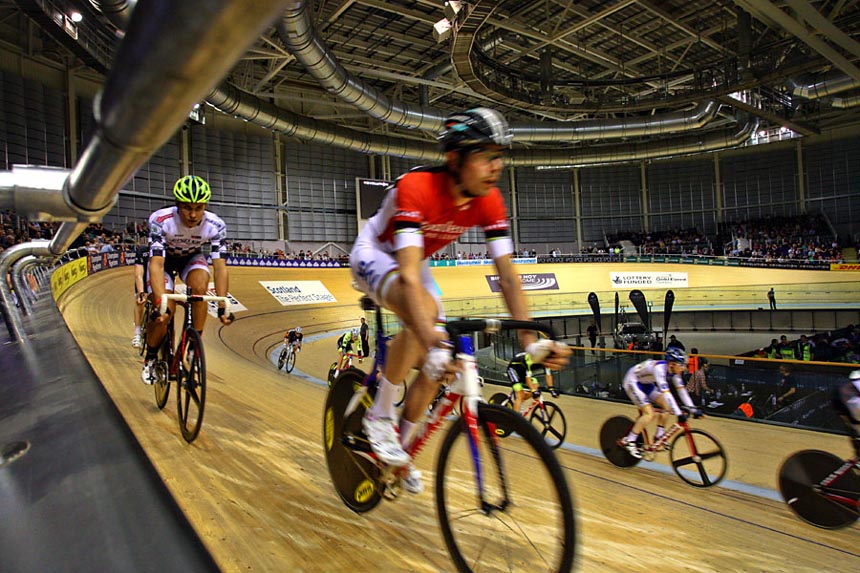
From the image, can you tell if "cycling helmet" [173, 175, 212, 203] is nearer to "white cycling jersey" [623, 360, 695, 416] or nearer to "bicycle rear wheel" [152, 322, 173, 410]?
"bicycle rear wheel" [152, 322, 173, 410]

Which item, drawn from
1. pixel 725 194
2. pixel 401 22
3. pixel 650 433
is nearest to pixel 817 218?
pixel 725 194

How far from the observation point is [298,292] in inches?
693

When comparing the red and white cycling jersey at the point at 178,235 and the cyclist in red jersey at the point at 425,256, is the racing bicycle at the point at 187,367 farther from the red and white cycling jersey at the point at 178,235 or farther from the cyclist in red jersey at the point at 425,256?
the cyclist in red jersey at the point at 425,256

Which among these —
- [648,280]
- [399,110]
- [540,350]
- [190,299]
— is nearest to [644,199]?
[648,280]

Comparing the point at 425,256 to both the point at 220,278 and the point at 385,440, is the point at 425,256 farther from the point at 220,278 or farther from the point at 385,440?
the point at 220,278

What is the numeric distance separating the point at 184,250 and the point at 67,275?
7.53 m

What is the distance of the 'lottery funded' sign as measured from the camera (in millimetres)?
16922

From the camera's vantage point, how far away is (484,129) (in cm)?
157

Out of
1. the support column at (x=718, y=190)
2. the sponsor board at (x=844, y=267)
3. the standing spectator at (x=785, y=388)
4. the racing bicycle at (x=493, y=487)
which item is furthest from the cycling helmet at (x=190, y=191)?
the support column at (x=718, y=190)

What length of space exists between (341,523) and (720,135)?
28289 mm

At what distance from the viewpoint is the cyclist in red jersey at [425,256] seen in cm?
152

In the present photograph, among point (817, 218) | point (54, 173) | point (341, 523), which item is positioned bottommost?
point (341, 523)

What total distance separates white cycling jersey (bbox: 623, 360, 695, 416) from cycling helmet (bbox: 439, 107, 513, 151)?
3.95 metres

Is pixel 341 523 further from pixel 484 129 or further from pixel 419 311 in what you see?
pixel 484 129
